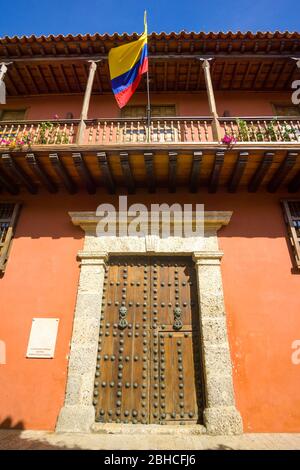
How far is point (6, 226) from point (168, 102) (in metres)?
4.97

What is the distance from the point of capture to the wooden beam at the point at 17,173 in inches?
183

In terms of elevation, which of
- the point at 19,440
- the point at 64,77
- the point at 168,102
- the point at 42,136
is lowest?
the point at 19,440

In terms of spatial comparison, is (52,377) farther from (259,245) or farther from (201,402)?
(259,245)

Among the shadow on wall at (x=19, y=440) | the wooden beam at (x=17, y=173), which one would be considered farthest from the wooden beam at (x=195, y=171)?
the shadow on wall at (x=19, y=440)

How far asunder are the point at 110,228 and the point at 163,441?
10.7ft

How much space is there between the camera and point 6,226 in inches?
199

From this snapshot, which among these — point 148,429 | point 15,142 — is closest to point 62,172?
point 15,142

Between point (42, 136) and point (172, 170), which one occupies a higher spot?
point (42, 136)

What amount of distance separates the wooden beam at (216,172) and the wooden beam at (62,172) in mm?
2665

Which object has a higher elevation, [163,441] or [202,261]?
[202,261]

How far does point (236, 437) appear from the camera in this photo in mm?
3369

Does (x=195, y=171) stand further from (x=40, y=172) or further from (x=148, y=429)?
(x=148, y=429)

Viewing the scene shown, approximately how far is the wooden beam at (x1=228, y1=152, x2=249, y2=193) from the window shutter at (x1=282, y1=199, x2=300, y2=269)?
977 mm
